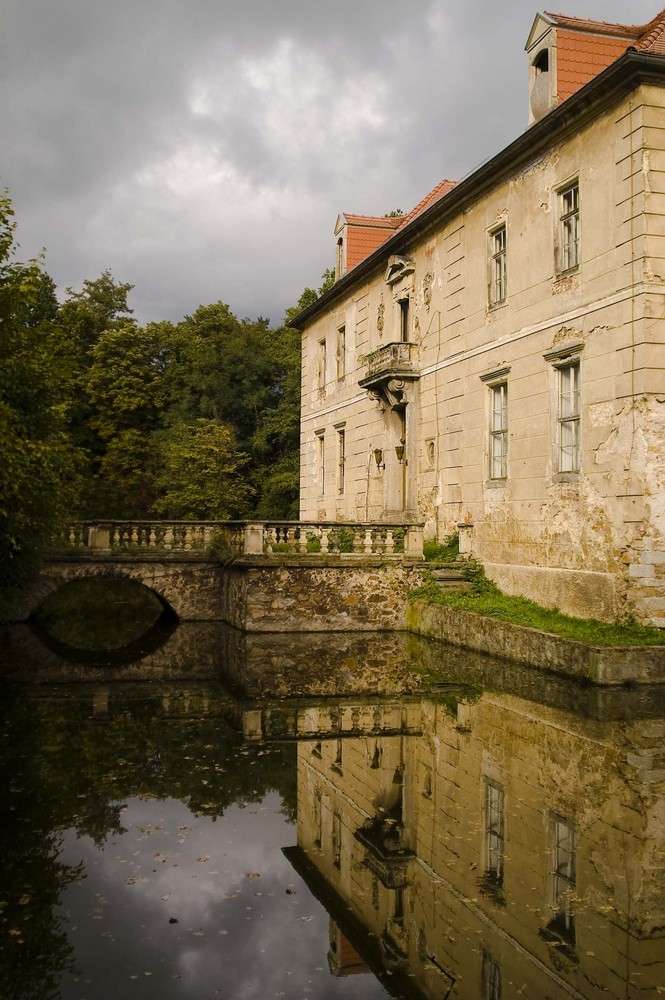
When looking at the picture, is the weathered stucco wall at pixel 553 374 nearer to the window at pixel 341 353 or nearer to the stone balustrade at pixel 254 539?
the stone balustrade at pixel 254 539

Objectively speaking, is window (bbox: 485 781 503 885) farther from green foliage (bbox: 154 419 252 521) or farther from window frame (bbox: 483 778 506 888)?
green foliage (bbox: 154 419 252 521)

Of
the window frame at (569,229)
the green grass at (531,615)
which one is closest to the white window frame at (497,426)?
the green grass at (531,615)

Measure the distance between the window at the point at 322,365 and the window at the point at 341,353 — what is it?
1326 mm

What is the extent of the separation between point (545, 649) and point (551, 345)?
5608 millimetres

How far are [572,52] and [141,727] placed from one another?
551 inches

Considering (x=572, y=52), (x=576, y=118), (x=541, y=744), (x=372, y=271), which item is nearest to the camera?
(x=541, y=744)

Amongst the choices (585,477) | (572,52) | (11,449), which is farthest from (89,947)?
(572,52)

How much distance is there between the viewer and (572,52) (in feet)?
54.6

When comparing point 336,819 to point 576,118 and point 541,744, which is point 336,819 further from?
point 576,118

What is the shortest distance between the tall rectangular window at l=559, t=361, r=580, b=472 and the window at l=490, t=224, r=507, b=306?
318 cm

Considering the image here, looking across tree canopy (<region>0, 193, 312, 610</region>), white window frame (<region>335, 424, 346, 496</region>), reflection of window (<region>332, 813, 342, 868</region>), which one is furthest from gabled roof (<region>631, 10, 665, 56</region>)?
tree canopy (<region>0, 193, 312, 610</region>)

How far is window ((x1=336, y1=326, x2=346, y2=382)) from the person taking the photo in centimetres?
2923

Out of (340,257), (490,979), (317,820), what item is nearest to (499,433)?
(317,820)

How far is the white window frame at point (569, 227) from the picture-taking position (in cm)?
1562
